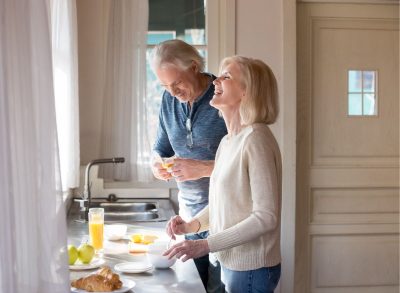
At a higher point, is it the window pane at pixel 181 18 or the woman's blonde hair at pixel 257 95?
the window pane at pixel 181 18

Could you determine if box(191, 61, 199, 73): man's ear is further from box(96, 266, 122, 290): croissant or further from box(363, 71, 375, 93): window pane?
box(363, 71, 375, 93): window pane

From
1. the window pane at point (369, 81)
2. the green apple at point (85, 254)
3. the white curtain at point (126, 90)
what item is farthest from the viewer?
the window pane at point (369, 81)

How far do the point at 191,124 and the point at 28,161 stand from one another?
128 centimetres

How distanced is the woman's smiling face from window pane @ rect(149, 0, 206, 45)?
1857 millimetres

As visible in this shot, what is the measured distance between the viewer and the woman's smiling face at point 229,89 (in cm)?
197

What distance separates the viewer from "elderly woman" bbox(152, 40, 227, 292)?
2477 mm

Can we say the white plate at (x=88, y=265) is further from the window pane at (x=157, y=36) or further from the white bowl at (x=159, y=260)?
the window pane at (x=157, y=36)

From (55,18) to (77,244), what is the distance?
102 cm

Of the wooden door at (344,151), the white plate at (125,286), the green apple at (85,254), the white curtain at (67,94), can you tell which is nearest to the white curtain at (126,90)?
the white curtain at (67,94)

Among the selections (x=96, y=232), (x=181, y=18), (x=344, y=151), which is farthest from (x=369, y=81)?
(x=96, y=232)

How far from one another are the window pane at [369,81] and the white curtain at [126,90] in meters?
1.32

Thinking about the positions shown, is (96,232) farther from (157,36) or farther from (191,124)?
(157,36)

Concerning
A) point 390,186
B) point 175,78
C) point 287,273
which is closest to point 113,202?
point 287,273

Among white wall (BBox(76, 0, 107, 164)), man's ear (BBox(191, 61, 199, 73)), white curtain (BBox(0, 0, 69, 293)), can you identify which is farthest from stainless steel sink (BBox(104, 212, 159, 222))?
white curtain (BBox(0, 0, 69, 293))
